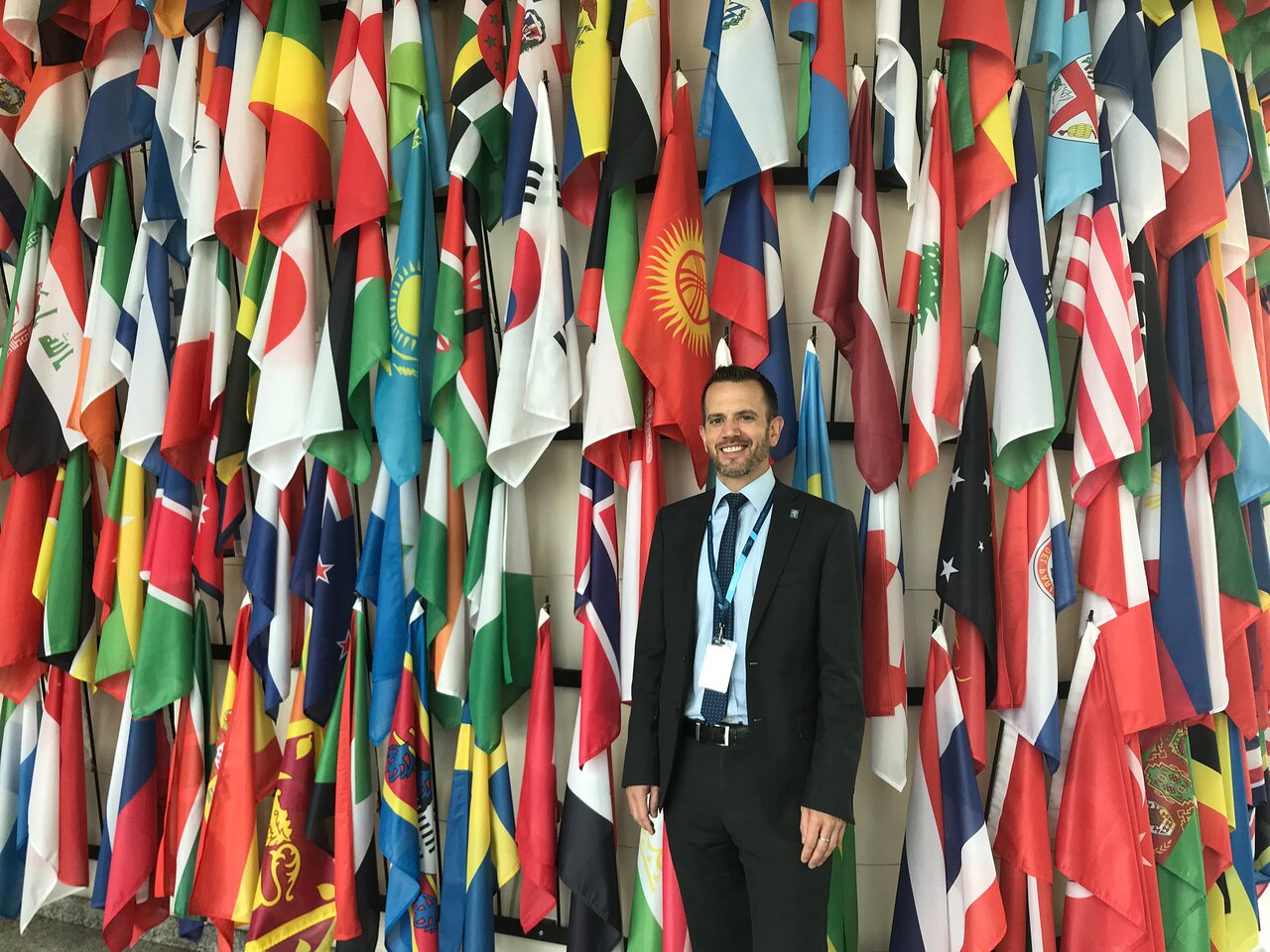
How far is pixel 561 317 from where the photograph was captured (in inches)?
83.5

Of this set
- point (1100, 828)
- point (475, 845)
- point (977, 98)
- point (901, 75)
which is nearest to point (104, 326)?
point (475, 845)

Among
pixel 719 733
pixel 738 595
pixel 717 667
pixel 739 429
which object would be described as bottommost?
pixel 719 733

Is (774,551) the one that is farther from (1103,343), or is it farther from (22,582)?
(22,582)

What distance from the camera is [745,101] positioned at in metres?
2.02

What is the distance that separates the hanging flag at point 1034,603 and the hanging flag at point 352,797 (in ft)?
5.05

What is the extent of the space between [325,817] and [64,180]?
2.00m

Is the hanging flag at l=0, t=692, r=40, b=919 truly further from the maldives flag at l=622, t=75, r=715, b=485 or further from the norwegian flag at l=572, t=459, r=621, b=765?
the maldives flag at l=622, t=75, r=715, b=485

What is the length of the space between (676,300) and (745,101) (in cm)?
48

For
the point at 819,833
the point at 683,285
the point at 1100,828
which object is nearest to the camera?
the point at 819,833

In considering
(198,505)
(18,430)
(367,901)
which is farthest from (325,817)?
(18,430)

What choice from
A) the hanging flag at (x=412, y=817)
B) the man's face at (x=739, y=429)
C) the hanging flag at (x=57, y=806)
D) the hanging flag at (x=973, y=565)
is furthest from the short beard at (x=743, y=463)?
the hanging flag at (x=57, y=806)

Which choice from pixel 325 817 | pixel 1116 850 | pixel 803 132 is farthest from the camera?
pixel 325 817

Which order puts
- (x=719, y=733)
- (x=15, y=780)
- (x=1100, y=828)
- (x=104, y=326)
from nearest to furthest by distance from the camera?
(x=719, y=733)
(x=1100, y=828)
(x=104, y=326)
(x=15, y=780)

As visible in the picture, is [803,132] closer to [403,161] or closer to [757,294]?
[757,294]
